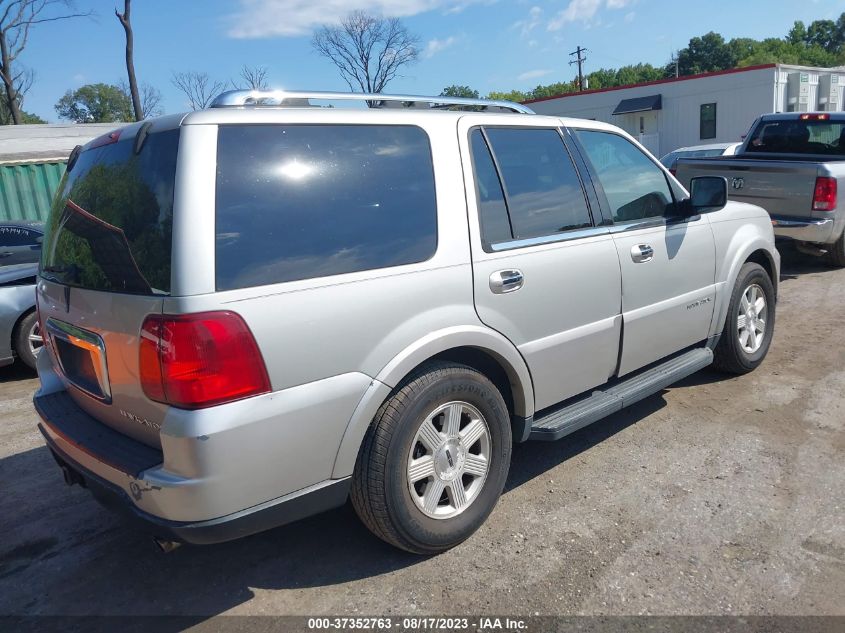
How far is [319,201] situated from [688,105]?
31.9 m

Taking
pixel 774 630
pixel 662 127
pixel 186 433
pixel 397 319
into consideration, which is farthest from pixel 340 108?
pixel 662 127

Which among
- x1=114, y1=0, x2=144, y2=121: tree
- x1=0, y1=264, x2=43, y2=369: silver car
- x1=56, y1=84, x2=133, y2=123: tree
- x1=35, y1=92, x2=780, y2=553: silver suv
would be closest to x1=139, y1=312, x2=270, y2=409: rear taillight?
x1=35, y1=92, x2=780, y2=553: silver suv

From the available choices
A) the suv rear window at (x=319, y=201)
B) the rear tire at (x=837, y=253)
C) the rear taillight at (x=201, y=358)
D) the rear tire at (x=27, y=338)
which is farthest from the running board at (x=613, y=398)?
the rear tire at (x=837, y=253)

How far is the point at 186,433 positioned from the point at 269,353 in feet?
1.26

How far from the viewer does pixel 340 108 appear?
288cm

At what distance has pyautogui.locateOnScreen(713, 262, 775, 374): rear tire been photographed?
4.87m

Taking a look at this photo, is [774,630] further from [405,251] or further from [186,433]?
[186,433]

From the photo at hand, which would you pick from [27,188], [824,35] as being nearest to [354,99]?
[27,188]

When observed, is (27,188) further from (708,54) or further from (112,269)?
(708,54)

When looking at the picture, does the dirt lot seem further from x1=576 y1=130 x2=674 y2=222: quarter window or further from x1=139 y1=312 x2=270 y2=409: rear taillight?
x1=576 y1=130 x2=674 y2=222: quarter window

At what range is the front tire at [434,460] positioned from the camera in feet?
8.98

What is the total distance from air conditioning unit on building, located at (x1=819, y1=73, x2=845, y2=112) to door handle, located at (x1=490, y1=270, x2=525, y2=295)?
33643 millimetres

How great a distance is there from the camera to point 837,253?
8.92 m

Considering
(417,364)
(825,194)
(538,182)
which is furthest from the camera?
(825,194)
